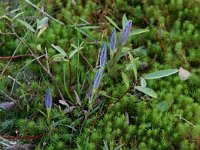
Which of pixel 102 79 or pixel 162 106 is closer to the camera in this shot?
pixel 162 106

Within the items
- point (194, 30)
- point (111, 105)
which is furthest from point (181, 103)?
point (194, 30)

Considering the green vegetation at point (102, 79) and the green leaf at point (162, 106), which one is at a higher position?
the green vegetation at point (102, 79)

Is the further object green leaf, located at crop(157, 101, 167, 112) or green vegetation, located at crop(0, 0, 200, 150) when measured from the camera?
green leaf, located at crop(157, 101, 167, 112)

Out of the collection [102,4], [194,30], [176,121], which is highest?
[102,4]

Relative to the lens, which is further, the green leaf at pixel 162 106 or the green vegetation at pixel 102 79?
the green leaf at pixel 162 106

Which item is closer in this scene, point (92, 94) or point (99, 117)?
point (92, 94)

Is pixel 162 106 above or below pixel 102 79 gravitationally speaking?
below

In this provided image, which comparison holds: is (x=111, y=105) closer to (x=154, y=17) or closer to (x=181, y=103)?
(x=181, y=103)

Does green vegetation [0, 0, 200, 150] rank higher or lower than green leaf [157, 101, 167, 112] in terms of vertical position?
higher
